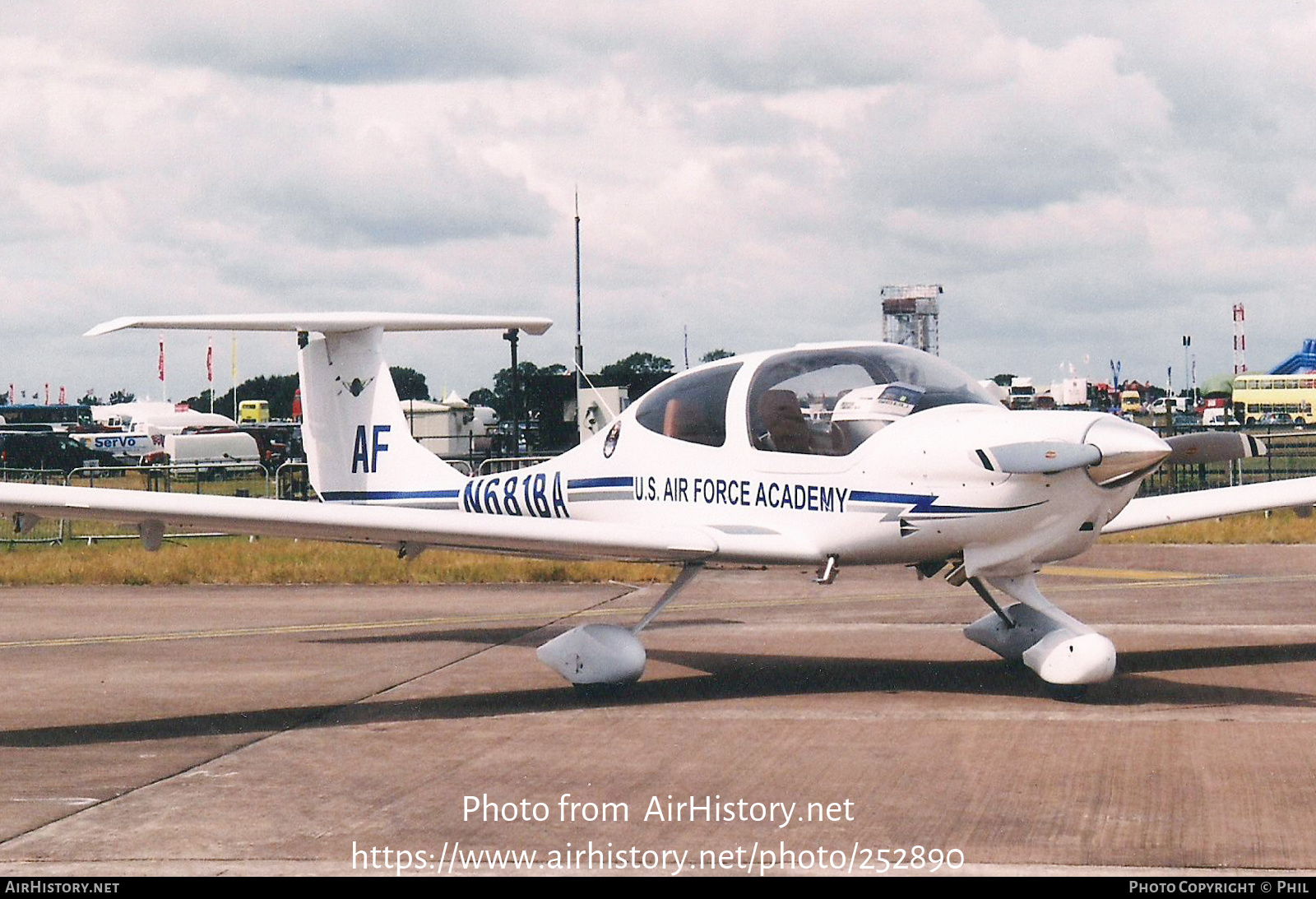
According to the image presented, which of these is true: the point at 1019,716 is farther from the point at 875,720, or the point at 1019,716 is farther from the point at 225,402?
the point at 225,402

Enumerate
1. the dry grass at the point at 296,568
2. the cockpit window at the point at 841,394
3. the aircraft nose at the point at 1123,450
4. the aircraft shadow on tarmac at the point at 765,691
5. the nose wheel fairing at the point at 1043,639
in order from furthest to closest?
the dry grass at the point at 296,568
the cockpit window at the point at 841,394
the nose wheel fairing at the point at 1043,639
the aircraft shadow on tarmac at the point at 765,691
the aircraft nose at the point at 1123,450

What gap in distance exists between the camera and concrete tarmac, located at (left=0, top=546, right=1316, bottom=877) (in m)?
5.94

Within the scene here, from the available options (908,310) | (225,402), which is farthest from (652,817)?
(225,402)

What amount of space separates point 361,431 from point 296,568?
6.82 metres

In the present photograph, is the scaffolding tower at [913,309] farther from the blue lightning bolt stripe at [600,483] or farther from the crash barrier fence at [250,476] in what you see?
the blue lightning bolt stripe at [600,483]

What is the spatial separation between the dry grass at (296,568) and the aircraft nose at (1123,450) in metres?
9.85

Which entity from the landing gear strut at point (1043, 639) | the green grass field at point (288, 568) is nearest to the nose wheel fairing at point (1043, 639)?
the landing gear strut at point (1043, 639)

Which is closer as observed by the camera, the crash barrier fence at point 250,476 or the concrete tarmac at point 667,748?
the concrete tarmac at point 667,748

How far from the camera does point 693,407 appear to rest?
10570mm

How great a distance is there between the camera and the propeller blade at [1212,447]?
9.59 metres

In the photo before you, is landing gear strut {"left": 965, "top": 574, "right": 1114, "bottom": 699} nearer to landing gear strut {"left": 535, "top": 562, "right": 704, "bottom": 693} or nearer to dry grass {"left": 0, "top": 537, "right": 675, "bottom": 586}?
landing gear strut {"left": 535, "top": 562, "right": 704, "bottom": 693}

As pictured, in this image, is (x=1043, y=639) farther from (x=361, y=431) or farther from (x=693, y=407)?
(x=361, y=431)

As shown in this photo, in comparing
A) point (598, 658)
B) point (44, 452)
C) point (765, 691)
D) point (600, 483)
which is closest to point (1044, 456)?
point (765, 691)

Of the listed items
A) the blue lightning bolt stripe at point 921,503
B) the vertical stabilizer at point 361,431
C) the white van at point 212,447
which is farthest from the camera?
the white van at point 212,447
